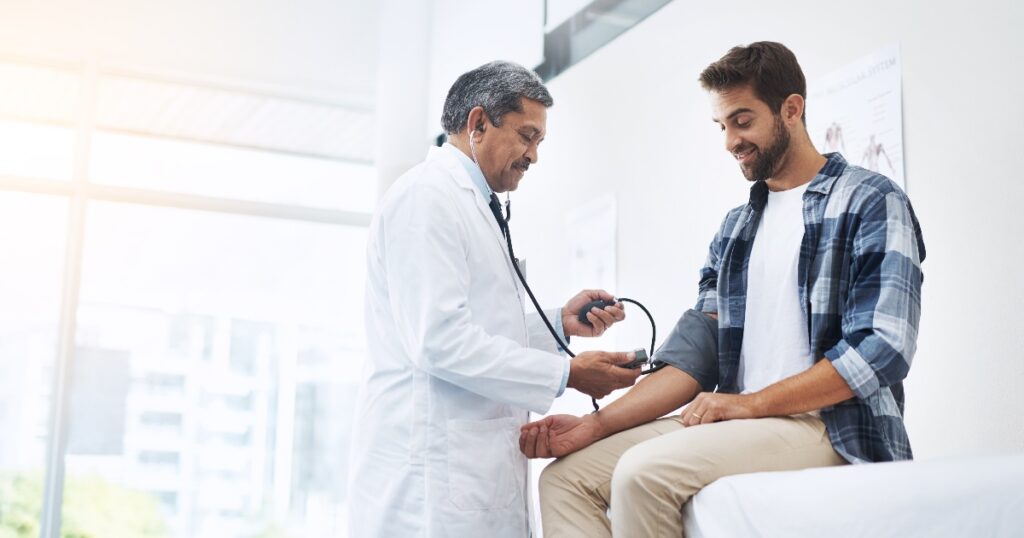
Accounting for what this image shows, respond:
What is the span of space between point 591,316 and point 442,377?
40 cm

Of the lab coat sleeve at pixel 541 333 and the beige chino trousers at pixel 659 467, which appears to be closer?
the beige chino trousers at pixel 659 467

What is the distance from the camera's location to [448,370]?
6.05ft

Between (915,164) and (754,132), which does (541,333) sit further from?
(915,164)

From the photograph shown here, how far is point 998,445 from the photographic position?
77.5 inches

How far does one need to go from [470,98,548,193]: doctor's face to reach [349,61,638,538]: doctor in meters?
0.02

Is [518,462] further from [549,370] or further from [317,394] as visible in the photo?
[317,394]

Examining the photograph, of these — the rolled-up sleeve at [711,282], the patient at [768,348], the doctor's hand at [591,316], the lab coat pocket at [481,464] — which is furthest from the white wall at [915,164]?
the lab coat pocket at [481,464]

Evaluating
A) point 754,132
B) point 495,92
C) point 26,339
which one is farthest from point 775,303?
point 26,339

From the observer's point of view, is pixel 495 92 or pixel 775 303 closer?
pixel 775 303

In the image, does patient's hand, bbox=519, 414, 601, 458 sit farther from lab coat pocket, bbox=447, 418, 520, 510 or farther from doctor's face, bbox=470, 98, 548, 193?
doctor's face, bbox=470, 98, 548, 193

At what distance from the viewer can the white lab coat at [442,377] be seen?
1850 mm

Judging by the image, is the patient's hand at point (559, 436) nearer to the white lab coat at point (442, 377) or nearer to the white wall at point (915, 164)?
the white lab coat at point (442, 377)

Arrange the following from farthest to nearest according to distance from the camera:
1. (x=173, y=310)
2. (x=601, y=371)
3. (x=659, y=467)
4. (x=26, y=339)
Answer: (x=173, y=310) → (x=26, y=339) → (x=601, y=371) → (x=659, y=467)

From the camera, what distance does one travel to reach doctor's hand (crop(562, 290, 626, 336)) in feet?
7.00
